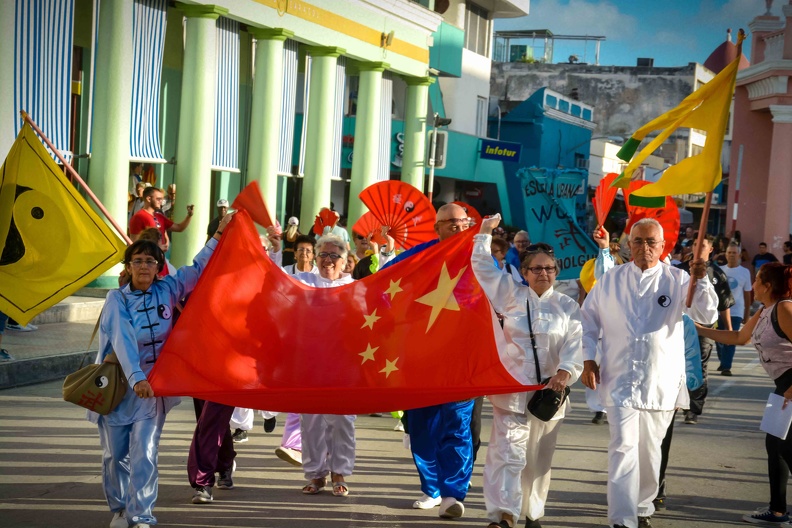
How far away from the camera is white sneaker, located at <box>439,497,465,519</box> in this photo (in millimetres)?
7266

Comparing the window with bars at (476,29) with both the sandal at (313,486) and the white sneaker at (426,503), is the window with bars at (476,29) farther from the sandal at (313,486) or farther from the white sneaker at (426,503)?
the white sneaker at (426,503)

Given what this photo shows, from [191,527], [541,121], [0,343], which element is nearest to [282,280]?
[191,527]

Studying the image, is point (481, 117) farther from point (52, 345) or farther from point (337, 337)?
point (337, 337)

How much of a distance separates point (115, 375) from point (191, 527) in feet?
3.42

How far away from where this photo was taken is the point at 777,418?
761 centimetres

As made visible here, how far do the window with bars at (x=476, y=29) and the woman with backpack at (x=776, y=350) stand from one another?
32.3m

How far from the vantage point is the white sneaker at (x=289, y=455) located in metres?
8.69

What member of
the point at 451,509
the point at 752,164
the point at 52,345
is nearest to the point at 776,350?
the point at 451,509

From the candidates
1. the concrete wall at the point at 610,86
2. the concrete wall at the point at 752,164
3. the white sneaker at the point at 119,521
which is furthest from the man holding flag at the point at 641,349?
the concrete wall at the point at 610,86

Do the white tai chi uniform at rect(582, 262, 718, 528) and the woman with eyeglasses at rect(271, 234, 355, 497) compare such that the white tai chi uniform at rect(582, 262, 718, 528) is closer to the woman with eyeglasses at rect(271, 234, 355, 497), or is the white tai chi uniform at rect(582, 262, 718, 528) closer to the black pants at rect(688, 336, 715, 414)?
the black pants at rect(688, 336, 715, 414)

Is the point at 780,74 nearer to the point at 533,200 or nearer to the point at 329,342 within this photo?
the point at 533,200

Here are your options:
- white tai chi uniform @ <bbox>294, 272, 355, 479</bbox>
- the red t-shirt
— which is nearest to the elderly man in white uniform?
white tai chi uniform @ <bbox>294, 272, 355, 479</bbox>

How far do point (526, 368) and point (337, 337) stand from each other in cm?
124

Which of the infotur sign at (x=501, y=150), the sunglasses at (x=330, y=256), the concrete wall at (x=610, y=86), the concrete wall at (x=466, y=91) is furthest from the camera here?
the concrete wall at (x=610, y=86)
